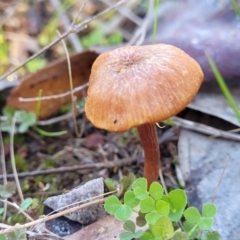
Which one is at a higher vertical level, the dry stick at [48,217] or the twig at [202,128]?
the dry stick at [48,217]

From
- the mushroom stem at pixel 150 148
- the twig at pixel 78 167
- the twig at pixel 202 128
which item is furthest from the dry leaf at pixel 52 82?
the mushroom stem at pixel 150 148

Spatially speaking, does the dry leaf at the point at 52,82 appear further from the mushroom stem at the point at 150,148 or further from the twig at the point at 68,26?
the mushroom stem at the point at 150,148

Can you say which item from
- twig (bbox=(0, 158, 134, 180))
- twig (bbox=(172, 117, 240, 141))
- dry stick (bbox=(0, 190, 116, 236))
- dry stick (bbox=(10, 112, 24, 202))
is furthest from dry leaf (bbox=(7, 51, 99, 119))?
dry stick (bbox=(0, 190, 116, 236))

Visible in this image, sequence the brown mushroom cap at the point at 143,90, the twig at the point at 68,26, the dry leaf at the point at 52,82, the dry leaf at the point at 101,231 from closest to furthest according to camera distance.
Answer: the brown mushroom cap at the point at 143,90 → the dry leaf at the point at 101,231 → the dry leaf at the point at 52,82 → the twig at the point at 68,26

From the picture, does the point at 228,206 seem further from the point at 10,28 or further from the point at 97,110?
the point at 10,28

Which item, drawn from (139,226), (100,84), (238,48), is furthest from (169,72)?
(238,48)

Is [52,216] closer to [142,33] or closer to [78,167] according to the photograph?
[78,167]
